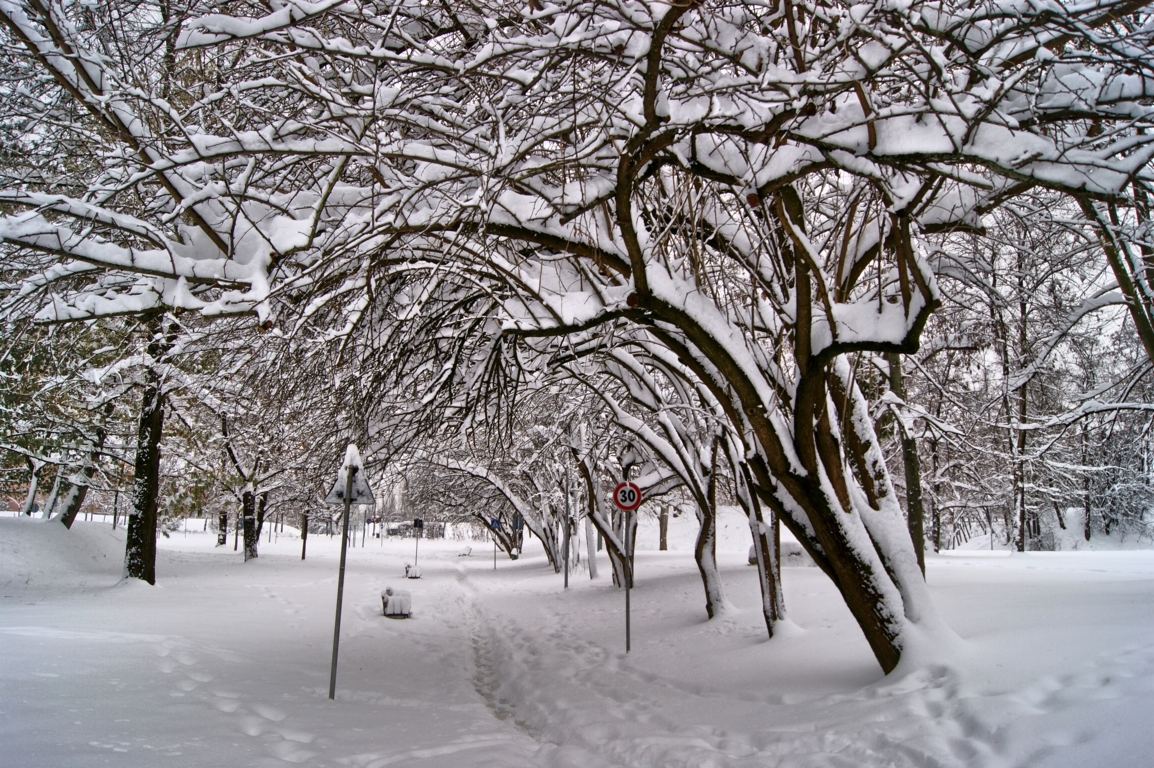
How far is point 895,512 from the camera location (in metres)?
6.16

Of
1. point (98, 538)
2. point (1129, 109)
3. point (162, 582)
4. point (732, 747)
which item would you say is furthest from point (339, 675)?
point (98, 538)

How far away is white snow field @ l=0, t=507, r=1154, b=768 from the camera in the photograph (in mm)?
4086

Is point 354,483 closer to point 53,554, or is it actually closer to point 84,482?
point 53,554

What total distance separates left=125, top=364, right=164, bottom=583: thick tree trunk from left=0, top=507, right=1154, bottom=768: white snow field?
1.71m

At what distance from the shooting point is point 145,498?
46.1 ft

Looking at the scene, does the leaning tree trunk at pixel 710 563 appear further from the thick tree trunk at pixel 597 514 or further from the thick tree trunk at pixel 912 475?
the thick tree trunk at pixel 597 514

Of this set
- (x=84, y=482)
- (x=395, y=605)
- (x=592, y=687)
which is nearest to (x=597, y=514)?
(x=395, y=605)

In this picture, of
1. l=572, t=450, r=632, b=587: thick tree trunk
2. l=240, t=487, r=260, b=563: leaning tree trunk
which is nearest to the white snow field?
l=572, t=450, r=632, b=587: thick tree trunk

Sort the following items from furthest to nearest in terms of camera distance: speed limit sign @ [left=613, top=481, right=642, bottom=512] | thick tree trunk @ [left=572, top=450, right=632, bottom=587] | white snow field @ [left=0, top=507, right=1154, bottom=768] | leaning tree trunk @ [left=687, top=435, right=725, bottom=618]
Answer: thick tree trunk @ [left=572, top=450, right=632, bottom=587], leaning tree trunk @ [left=687, top=435, right=725, bottom=618], speed limit sign @ [left=613, top=481, right=642, bottom=512], white snow field @ [left=0, top=507, right=1154, bottom=768]

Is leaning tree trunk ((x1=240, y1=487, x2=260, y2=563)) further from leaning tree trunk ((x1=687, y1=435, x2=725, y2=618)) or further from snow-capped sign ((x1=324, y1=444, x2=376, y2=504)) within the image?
snow-capped sign ((x1=324, y1=444, x2=376, y2=504))

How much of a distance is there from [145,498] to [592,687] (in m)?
11.3

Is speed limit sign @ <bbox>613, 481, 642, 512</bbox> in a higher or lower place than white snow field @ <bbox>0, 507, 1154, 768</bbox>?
higher

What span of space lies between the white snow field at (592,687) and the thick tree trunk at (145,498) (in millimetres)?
1705

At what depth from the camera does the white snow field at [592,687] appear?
13.4ft
